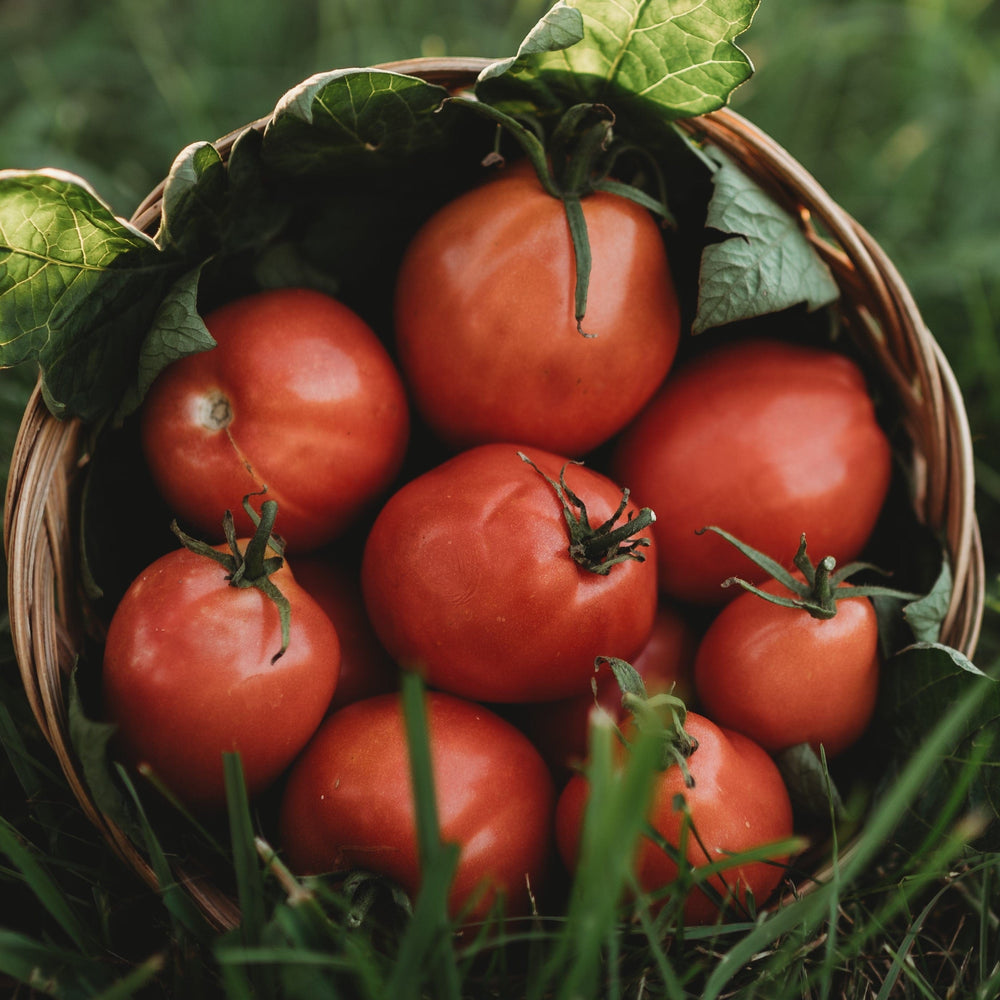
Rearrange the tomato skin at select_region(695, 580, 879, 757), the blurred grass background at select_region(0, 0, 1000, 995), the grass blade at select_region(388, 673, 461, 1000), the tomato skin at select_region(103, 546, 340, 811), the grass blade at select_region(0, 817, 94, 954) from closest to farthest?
Result: the grass blade at select_region(388, 673, 461, 1000), the grass blade at select_region(0, 817, 94, 954), the tomato skin at select_region(103, 546, 340, 811), the tomato skin at select_region(695, 580, 879, 757), the blurred grass background at select_region(0, 0, 1000, 995)

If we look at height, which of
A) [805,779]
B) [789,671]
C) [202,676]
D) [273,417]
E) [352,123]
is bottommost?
[805,779]

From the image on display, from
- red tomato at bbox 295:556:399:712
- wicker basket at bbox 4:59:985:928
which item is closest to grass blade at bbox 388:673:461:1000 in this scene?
wicker basket at bbox 4:59:985:928

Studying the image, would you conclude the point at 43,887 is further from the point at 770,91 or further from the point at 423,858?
the point at 770,91

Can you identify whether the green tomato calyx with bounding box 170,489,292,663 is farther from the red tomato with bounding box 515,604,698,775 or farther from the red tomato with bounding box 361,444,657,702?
the red tomato with bounding box 515,604,698,775

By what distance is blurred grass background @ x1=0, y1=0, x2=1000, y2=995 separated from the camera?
4.96 feet

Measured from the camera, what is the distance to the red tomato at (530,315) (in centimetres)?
85

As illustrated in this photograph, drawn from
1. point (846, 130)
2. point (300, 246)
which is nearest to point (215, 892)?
point (300, 246)

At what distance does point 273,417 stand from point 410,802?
365 mm

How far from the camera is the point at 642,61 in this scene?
846mm

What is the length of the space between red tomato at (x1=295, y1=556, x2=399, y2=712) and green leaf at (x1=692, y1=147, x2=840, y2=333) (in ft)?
1.48

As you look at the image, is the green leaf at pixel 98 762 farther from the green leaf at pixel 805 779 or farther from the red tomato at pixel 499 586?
the green leaf at pixel 805 779

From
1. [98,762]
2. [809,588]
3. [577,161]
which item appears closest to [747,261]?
Answer: [577,161]

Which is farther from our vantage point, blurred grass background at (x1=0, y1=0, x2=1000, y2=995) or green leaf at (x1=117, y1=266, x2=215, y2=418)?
blurred grass background at (x1=0, y1=0, x2=1000, y2=995)

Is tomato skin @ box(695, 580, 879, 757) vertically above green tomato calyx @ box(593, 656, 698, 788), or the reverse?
green tomato calyx @ box(593, 656, 698, 788)
